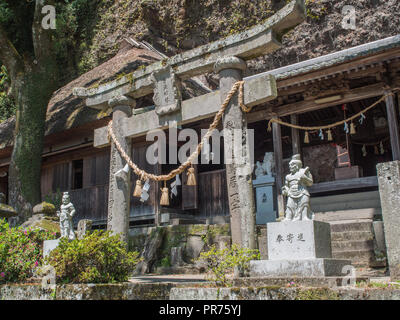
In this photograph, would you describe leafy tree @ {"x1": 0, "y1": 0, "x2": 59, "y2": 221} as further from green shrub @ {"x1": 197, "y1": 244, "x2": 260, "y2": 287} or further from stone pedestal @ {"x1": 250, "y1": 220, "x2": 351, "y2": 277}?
stone pedestal @ {"x1": 250, "y1": 220, "x2": 351, "y2": 277}

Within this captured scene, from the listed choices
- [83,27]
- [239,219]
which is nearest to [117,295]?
[239,219]

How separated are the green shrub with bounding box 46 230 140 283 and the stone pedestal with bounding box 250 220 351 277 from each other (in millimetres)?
2103

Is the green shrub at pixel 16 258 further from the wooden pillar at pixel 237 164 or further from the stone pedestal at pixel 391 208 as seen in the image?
the stone pedestal at pixel 391 208

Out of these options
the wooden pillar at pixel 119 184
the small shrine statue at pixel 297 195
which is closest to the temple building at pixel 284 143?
the wooden pillar at pixel 119 184

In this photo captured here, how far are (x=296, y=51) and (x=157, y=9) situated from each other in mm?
7696

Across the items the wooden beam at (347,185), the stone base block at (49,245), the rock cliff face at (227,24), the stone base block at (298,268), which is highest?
the rock cliff face at (227,24)

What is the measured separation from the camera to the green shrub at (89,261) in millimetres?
4855

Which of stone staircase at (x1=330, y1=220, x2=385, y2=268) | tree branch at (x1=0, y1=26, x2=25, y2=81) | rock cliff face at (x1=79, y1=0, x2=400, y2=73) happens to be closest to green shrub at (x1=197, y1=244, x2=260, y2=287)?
stone staircase at (x1=330, y1=220, x2=385, y2=268)

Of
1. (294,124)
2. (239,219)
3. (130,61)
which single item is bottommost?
(239,219)

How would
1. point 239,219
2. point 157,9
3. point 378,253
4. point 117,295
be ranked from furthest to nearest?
point 157,9, point 378,253, point 239,219, point 117,295

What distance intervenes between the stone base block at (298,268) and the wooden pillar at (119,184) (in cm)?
319

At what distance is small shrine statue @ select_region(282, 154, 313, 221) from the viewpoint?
21.2 ft

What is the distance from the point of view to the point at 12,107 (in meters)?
22.3

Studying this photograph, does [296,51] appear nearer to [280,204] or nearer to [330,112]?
[330,112]
